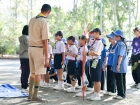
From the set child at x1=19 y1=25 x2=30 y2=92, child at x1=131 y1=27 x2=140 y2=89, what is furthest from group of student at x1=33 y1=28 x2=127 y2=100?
child at x1=131 y1=27 x2=140 y2=89

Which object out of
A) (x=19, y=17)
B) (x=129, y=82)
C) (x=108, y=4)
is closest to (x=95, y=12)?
(x=108, y=4)

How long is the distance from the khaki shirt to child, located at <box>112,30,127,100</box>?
1.60 m

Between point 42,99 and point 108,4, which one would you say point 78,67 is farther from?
point 108,4

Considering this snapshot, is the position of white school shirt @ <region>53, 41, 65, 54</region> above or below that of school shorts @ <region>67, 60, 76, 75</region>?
above

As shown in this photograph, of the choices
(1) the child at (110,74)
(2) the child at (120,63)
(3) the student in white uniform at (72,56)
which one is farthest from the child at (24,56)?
(2) the child at (120,63)

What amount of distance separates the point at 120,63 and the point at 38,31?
1866mm

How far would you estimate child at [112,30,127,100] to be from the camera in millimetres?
6625

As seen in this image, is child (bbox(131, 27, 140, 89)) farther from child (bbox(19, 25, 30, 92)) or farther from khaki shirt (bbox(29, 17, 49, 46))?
khaki shirt (bbox(29, 17, 49, 46))

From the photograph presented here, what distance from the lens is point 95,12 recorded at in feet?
96.3

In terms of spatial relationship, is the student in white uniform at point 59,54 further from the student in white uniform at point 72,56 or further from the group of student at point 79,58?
the student in white uniform at point 72,56

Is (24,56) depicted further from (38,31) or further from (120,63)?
(120,63)

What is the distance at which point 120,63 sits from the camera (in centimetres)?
668

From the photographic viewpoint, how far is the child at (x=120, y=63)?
662 cm

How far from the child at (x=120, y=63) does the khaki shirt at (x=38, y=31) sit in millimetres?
1595
